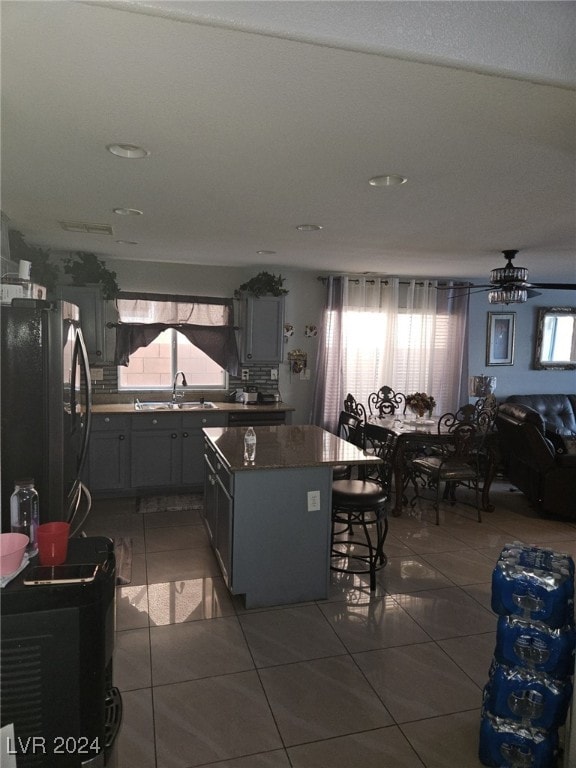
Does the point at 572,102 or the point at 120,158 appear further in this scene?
the point at 120,158

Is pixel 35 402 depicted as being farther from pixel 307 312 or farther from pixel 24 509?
pixel 307 312

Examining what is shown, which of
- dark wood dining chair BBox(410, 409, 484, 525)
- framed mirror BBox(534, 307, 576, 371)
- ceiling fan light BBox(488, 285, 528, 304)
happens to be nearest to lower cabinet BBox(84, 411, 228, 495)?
dark wood dining chair BBox(410, 409, 484, 525)

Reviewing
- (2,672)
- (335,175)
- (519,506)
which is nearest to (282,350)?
(519,506)

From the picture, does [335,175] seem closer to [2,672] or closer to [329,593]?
[2,672]

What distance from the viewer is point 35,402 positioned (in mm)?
1729

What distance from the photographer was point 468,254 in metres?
4.29

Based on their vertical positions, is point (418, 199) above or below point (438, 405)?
above

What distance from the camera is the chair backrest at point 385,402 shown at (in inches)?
220

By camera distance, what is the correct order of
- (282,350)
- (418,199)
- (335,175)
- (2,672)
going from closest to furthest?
(2,672) → (335,175) → (418,199) → (282,350)

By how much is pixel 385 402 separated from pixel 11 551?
4779mm

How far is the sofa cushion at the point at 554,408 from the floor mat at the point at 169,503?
4137 millimetres

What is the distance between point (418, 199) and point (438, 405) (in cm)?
388

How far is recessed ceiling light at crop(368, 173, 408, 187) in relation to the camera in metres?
2.30

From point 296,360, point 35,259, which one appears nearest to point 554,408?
point 296,360
